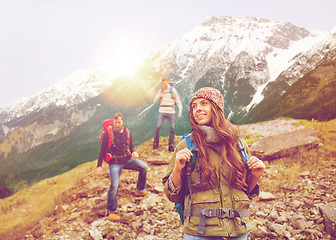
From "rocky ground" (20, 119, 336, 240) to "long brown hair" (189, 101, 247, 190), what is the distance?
2986 mm

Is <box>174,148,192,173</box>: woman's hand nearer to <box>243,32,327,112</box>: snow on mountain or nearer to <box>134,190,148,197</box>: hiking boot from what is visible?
<box>134,190,148,197</box>: hiking boot

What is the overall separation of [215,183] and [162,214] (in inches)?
166

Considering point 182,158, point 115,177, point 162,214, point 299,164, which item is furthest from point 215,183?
point 299,164

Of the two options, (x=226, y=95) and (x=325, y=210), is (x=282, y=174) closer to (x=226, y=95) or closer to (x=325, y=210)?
(x=325, y=210)

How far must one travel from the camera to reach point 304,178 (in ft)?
21.1

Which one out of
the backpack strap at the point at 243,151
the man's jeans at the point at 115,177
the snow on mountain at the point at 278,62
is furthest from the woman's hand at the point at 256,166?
the snow on mountain at the point at 278,62

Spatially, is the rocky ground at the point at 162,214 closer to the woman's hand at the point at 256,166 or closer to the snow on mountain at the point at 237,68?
the woman's hand at the point at 256,166

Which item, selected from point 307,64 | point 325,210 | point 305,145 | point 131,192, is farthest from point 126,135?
point 307,64

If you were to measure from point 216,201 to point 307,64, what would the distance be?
142202mm

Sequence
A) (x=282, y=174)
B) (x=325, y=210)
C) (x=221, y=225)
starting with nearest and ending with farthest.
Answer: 1. (x=221, y=225)
2. (x=325, y=210)
3. (x=282, y=174)

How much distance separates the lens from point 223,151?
7.26 ft

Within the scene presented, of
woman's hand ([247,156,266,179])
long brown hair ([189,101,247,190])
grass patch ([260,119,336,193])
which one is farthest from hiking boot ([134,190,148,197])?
woman's hand ([247,156,266,179])

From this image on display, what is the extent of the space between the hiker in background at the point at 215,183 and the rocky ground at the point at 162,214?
286 cm

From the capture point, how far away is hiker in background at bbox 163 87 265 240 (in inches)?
78.4
